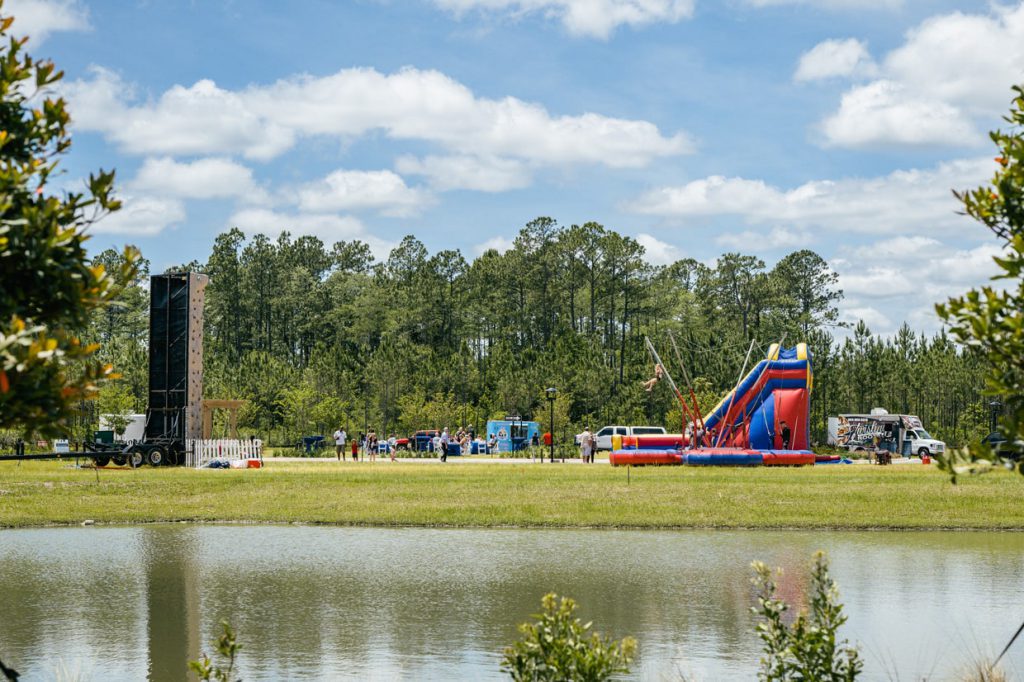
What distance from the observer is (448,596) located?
707 inches

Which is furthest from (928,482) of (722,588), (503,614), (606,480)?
(503,614)

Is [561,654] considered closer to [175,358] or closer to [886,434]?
[175,358]

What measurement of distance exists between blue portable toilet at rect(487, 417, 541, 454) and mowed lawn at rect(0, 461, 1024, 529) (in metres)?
23.6

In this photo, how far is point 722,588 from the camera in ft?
60.4

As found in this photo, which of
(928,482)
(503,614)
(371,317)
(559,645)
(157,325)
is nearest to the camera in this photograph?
(559,645)

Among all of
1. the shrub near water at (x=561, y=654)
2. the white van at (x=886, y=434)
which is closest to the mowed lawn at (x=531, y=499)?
the shrub near water at (x=561, y=654)

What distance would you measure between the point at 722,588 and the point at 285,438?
58776mm

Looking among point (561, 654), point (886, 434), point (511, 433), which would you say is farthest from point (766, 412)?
point (561, 654)

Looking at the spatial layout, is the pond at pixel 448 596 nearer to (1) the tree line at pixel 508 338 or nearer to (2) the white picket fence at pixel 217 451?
(2) the white picket fence at pixel 217 451

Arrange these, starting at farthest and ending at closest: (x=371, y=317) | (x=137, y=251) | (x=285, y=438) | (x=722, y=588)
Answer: (x=371, y=317) < (x=285, y=438) < (x=722, y=588) < (x=137, y=251)

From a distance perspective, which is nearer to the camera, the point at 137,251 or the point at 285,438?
the point at 137,251

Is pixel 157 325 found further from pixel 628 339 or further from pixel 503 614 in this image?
pixel 628 339

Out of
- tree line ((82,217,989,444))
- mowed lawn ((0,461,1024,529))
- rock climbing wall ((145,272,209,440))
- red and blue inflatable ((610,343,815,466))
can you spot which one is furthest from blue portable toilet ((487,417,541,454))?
mowed lawn ((0,461,1024,529))

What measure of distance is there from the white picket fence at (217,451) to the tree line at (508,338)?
11254 mm
